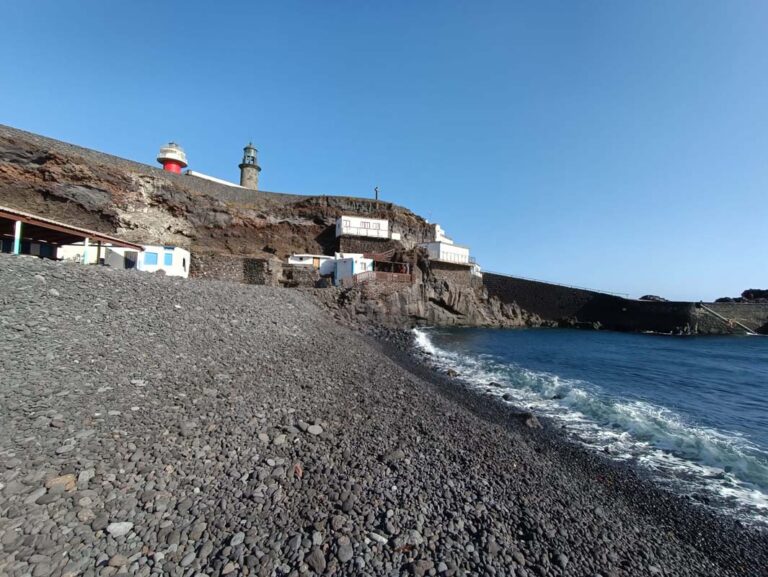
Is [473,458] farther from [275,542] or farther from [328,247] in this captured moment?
[328,247]

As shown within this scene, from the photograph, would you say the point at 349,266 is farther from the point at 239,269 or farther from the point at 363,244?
the point at 239,269

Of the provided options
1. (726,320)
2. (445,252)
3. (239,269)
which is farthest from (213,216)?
(726,320)

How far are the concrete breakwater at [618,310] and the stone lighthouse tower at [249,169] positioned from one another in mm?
38105

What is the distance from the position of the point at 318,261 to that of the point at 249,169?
2857cm

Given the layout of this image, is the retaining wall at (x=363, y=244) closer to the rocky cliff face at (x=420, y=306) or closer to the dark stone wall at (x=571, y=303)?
the rocky cliff face at (x=420, y=306)

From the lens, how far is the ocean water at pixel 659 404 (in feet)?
23.5

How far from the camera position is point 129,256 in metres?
19.6

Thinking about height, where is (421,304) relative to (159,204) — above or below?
below

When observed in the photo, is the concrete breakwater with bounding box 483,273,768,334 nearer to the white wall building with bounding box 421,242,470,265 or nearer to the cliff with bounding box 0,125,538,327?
the white wall building with bounding box 421,242,470,265

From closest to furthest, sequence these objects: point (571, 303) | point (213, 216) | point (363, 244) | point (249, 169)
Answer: point (213, 216) → point (363, 244) → point (571, 303) → point (249, 169)

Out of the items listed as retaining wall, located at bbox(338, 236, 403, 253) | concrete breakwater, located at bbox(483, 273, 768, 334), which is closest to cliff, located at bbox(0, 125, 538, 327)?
retaining wall, located at bbox(338, 236, 403, 253)

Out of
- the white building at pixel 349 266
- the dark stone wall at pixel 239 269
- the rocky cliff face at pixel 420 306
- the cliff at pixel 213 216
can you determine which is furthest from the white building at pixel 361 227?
the dark stone wall at pixel 239 269

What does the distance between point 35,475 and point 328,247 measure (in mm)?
33712

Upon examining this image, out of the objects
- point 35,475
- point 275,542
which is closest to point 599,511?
point 275,542
